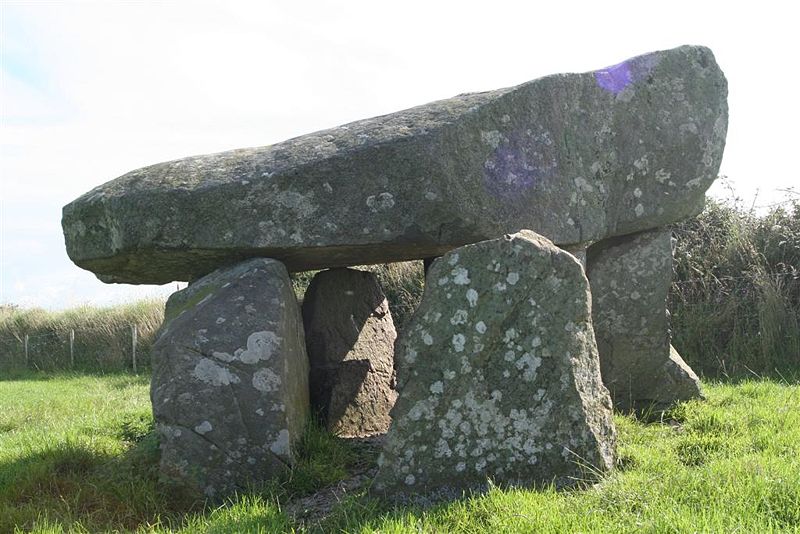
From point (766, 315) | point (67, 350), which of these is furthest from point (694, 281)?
point (67, 350)

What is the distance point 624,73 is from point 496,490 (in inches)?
173

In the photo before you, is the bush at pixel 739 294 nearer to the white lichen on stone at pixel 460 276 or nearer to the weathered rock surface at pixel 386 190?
the weathered rock surface at pixel 386 190

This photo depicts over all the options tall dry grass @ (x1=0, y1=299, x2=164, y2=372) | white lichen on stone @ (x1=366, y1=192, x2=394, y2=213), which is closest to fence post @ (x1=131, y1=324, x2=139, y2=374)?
tall dry grass @ (x1=0, y1=299, x2=164, y2=372)

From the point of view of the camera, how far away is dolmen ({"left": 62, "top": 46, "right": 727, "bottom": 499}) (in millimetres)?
4559

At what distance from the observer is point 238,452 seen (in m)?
5.16

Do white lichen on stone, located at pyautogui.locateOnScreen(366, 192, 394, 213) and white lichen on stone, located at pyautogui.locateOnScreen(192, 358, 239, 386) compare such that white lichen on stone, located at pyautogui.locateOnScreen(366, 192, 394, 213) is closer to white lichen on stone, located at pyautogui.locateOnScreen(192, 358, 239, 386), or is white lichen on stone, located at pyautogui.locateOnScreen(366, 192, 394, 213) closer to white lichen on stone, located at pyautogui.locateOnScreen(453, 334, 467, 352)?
white lichen on stone, located at pyautogui.locateOnScreen(453, 334, 467, 352)

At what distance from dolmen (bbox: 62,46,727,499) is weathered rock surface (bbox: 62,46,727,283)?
18 millimetres

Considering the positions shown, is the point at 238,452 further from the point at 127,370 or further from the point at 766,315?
the point at 127,370

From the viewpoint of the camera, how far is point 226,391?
17.2ft

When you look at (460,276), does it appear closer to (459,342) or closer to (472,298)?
(472,298)

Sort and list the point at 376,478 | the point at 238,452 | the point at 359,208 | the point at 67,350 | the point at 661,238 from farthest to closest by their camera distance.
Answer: the point at 67,350 < the point at 661,238 < the point at 359,208 < the point at 238,452 < the point at 376,478

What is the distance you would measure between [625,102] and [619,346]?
2390 millimetres

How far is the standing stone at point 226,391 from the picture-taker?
513 cm

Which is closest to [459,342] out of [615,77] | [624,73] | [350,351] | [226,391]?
[226,391]
